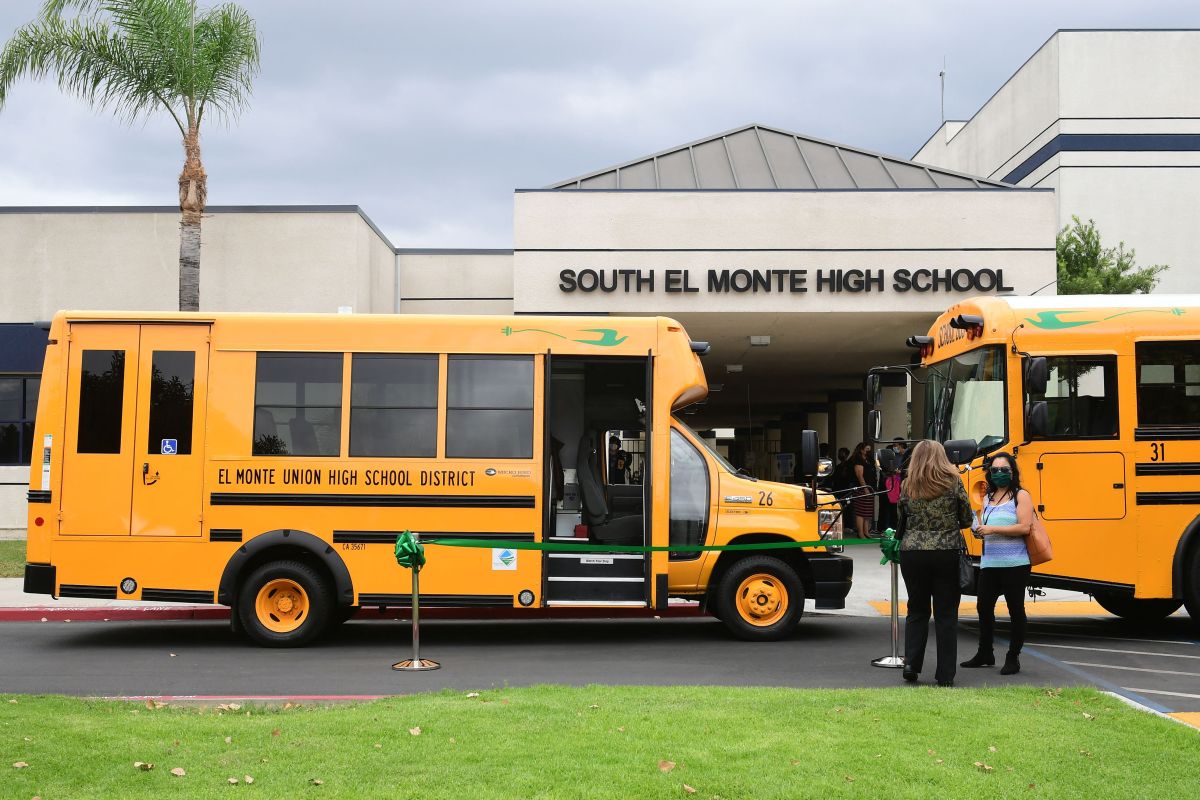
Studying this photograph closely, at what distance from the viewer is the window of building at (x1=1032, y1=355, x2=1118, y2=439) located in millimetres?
10625

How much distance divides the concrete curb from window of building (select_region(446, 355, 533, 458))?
2.95 metres

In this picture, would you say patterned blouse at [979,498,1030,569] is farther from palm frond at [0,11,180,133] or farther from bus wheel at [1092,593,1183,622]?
palm frond at [0,11,180,133]

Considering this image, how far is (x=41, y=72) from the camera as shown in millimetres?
17594

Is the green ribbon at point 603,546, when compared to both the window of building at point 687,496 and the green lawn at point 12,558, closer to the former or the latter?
the window of building at point 687,496

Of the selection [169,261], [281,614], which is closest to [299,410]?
[281,614]

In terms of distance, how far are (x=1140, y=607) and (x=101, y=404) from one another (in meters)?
10.7

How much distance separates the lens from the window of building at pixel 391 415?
398 inches

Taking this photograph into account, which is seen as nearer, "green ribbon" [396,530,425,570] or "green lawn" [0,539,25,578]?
"green ribbon" [396,530,425,570]

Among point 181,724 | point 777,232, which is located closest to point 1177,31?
point 777,232

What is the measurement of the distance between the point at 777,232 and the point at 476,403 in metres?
9.93

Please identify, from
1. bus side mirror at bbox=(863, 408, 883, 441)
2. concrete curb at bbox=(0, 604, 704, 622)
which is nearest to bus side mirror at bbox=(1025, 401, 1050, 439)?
bus side mirror at bbox=(863, 408, 883, 441)

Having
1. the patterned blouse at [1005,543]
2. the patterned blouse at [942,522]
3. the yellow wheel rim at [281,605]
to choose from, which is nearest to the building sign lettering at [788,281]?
the yellow wheel rim at [281,605]

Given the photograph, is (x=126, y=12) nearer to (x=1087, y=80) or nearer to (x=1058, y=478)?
(x=1058, y=478)

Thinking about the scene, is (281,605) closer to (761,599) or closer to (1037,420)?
(761,599)
